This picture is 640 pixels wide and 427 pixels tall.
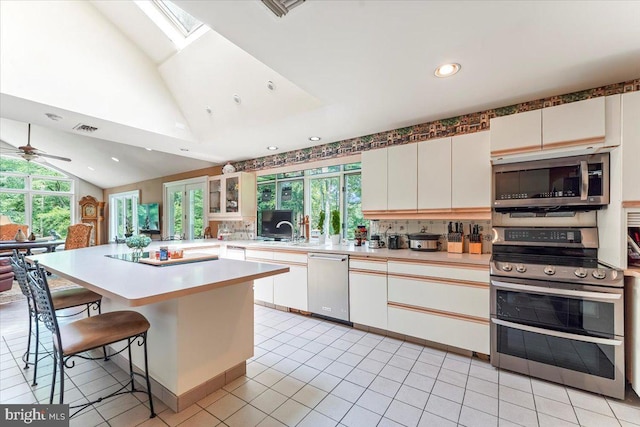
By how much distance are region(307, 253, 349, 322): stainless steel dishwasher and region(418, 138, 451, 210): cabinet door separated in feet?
3.44

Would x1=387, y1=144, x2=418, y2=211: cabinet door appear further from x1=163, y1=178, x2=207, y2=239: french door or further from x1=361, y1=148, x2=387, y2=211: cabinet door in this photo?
x1=163, y1=178, x2=207, y2=239: french door

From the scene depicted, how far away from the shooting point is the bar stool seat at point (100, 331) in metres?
1.49

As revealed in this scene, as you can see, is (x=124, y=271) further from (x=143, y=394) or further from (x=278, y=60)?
(x=278, y=60)

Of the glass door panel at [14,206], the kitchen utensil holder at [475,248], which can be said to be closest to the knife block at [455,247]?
the kitchen utensil holder at [475,248]

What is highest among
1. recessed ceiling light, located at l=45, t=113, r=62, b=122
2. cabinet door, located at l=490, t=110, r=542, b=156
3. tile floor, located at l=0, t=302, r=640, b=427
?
recessed ceiling light, located at l=45, t=113, r=62, b=122

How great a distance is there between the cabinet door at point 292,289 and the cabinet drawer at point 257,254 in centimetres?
33

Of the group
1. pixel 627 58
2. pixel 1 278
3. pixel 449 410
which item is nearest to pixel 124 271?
pixel 449 410

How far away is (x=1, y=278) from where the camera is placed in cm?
409

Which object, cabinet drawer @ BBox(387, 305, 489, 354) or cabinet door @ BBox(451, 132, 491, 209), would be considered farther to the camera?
cabinet door @ BBox(451, 132, 491, 209)

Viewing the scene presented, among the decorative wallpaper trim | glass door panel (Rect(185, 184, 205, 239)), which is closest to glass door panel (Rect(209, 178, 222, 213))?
glass door panel (Rect(185, 184, 205, 239))

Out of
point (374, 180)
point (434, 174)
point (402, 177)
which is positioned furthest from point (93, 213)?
point (434, 174)

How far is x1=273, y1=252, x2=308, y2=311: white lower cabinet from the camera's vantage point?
3.35m

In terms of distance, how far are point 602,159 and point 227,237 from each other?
15.7 feet

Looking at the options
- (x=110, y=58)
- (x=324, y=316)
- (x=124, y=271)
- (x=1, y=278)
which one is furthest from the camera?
(x=1, y=278)
